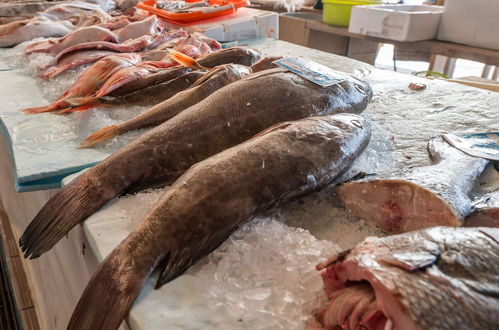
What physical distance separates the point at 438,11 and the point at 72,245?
4.51m

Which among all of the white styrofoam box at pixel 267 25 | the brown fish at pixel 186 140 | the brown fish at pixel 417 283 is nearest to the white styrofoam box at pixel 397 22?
the white styrofoam box at pixel 267 25

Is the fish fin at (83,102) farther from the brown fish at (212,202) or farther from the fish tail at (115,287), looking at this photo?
the fish tail at (115,287)

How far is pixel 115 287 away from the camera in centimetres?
100

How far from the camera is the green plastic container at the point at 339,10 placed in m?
5.42

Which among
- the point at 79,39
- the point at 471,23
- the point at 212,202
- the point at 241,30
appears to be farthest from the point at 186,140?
the point at 471,23

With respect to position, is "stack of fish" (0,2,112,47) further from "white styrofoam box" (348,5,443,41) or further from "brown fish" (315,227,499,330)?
"brown fish" (315,227,499,330)

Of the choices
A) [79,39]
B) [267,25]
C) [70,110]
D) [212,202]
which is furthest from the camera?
[267,25]

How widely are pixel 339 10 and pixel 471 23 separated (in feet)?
5.67

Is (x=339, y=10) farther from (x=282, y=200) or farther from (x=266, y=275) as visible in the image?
(x=266, y=275)

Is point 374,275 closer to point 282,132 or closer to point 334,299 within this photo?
point 334,299

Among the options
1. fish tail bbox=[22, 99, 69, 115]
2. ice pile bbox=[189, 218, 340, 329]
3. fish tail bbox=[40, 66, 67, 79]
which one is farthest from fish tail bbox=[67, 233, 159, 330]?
fish tail bbox=[40, 66, 67, 79]

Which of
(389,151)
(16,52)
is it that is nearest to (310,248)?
(389,151)

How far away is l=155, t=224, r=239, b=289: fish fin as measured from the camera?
1.08m

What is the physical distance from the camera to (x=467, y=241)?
34.7 inches
